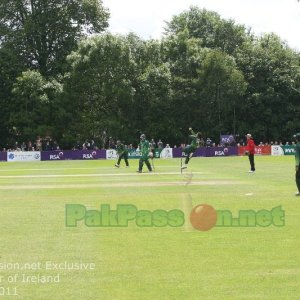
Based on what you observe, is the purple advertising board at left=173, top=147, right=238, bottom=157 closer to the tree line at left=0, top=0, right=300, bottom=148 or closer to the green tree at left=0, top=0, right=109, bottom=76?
the tree line at left=0, top=0, right=300, bottom=148

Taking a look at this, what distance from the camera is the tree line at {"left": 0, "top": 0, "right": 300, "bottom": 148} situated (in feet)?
202

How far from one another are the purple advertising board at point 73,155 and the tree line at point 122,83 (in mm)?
3952

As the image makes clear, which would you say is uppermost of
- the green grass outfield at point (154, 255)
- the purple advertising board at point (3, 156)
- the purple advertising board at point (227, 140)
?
the purple advertising board at point (227, 140)

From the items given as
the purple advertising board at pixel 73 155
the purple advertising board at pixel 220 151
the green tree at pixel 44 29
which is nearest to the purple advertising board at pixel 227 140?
the purple advertising board at pixel 220 151

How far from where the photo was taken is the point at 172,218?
1389 centimetres

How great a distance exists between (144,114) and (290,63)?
17526 mm

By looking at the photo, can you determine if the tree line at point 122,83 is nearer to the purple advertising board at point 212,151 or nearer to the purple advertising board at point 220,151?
the purple advertising board at point 212,151

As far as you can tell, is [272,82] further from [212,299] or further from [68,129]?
[212,299]

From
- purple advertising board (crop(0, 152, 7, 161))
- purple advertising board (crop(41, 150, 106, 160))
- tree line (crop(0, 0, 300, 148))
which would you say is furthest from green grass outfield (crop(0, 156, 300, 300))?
tree line (crop(0, 0, 300, 148))

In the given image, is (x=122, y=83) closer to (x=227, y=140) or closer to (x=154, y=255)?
(x=227, y=140)

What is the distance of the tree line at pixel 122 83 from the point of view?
202ft

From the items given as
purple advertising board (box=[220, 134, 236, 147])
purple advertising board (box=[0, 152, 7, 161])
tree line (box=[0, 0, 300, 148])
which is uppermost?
tree line (box=[0, 0, 300, 148])

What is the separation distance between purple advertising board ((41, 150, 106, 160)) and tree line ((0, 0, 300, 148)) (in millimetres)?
3952

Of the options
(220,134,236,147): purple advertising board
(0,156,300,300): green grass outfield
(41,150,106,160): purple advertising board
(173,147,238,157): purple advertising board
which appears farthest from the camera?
(220,134,236,147): purple advertising board
